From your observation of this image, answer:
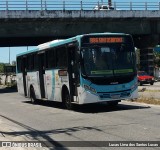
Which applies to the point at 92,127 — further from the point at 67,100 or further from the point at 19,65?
the point at 19,65

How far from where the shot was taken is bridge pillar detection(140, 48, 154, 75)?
54.4 meters

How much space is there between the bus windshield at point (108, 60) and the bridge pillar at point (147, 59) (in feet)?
120

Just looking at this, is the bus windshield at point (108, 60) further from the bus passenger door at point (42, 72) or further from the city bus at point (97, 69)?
the bus passenger door at point (42, 72)

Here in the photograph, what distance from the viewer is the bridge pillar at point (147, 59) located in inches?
2143

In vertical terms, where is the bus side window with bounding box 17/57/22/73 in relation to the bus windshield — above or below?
below

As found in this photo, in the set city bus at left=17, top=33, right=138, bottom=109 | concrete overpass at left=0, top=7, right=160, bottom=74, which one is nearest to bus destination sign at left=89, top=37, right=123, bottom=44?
city bus at left=17, top=33, right=138, bottom=109

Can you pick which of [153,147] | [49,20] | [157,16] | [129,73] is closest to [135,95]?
[129,73]

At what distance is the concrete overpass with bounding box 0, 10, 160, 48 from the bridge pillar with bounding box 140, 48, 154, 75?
3.45 m

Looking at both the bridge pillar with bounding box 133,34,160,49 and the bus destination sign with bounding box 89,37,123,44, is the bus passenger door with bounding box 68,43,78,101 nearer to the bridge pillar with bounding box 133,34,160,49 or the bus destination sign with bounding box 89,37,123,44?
the bus destination sign with bounding box 89,37,123,44

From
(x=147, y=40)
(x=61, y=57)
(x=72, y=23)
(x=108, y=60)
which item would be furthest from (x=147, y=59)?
(x=108, y=60)

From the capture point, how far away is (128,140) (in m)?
10.5

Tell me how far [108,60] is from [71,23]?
2855cm

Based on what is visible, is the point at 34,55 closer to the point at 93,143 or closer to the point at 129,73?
the point at 129,73

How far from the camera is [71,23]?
4591 centimetres
